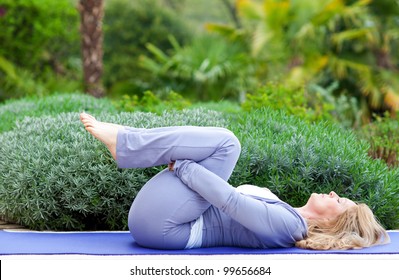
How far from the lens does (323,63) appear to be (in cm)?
1584

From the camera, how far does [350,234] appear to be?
14.3 ft

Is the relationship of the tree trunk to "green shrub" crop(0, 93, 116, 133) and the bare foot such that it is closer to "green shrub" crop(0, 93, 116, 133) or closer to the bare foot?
"green shrub" crop(0, 93, 116, 133)

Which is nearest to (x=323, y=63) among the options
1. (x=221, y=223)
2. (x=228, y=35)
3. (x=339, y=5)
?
(x=339, y=5)

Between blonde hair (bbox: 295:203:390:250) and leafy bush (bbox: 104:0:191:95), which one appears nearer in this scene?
blonde hair (bbox: 295:203:390:250)

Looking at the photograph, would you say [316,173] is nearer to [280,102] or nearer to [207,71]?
[280,102]

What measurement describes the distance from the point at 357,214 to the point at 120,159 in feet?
4.78

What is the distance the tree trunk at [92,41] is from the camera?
13.4 m

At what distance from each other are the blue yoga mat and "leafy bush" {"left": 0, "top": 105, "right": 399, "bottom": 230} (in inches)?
17.6

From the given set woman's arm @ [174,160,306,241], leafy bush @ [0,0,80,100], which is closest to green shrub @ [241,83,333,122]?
woman's arm @ [174,160,306,241]

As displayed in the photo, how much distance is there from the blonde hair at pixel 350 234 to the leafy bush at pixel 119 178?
86cm

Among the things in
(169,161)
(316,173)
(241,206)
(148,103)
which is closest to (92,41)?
(148,103)

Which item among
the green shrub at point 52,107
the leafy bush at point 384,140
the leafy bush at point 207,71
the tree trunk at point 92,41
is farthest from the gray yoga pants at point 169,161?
the leafy bush at point 207,71

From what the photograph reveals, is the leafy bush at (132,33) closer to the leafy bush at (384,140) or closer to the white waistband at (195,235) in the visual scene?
the leafy bush at (384,140)

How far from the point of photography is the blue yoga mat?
421cm
